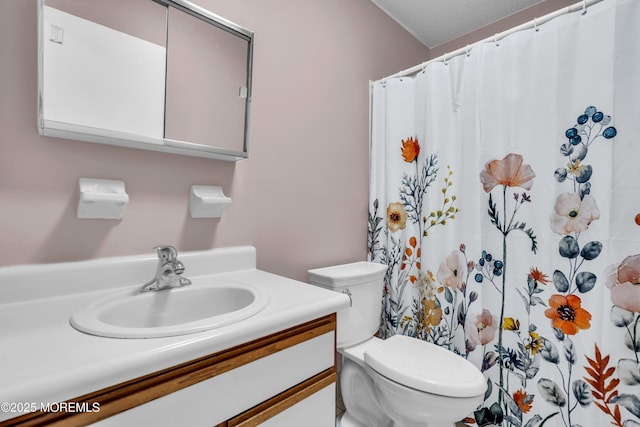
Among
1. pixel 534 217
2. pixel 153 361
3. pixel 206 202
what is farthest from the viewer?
pixel 534 217

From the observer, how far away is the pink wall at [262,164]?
0.82 metres

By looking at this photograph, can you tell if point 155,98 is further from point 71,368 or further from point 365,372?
point 365,372

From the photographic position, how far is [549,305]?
1180 mm

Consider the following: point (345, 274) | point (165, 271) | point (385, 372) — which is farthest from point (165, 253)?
point (385, 372)

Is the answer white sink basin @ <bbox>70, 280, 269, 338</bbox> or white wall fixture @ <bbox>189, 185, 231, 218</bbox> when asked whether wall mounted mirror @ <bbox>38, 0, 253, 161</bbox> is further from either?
white sink basin @ <bbox>70, 280, 269, 338</bbox>

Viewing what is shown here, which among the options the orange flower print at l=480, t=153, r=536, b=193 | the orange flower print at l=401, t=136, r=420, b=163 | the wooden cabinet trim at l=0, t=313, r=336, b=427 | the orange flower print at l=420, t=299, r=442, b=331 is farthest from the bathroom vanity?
the orange flower print at l=401, t=136, r=420, b=163

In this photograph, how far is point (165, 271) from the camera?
37.3 inches

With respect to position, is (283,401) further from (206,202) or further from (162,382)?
(206,202)

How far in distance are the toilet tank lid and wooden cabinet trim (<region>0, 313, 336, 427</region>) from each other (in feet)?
1.87

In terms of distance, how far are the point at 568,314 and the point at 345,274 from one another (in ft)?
2.95

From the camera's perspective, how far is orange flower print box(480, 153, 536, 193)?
124 centimetres

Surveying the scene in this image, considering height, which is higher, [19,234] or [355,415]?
[19,234]

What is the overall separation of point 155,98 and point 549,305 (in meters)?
1.69

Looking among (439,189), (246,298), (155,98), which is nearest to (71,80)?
(155,98)
